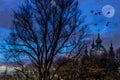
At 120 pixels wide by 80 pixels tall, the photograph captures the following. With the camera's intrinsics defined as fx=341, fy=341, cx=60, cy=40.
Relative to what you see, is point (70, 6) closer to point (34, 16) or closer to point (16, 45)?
point (34, 16)

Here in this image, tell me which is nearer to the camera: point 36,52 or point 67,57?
point 36,52

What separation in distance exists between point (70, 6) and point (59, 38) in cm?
278

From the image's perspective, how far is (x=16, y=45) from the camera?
88.3ft

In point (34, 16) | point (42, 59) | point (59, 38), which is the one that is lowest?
point (42, 59)

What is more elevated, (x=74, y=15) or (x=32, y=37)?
(x=74, y=15)

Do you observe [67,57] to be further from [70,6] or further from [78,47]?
[70,6]

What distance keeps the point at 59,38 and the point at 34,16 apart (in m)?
2.67

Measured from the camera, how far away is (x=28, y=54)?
2652 cm

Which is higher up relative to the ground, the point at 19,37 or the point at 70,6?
the point at 70,6

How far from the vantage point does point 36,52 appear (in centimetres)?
2575

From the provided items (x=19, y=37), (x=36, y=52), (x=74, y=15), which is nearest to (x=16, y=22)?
(x=19, y=37)

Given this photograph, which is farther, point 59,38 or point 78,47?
point 78,47

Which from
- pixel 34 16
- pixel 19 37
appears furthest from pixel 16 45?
pixel 34 16

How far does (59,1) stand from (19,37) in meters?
4.20
